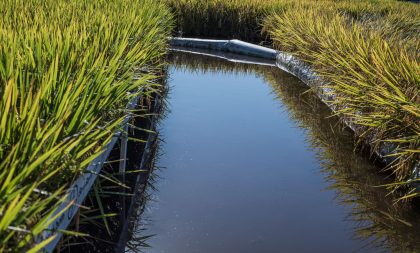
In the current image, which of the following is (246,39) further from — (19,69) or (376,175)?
(19,69)

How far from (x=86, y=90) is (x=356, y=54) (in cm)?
337

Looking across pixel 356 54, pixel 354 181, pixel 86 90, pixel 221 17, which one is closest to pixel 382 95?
pixel 354 181

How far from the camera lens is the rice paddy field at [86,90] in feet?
7.01

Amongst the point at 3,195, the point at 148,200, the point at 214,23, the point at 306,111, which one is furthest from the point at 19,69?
the point at 214,23

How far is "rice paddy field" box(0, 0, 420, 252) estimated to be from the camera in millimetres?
2137

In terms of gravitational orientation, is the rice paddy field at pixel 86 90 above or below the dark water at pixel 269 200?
above

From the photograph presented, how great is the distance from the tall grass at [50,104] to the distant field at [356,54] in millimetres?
1799

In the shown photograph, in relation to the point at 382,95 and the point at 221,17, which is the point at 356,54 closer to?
the point at 382,95

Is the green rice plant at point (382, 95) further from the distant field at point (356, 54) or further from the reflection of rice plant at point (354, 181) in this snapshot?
the reflection of rice plant at point (354, 181)

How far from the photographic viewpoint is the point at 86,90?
2898mm

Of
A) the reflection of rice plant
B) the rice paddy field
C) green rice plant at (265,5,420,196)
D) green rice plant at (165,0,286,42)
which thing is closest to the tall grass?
the rice paddy field

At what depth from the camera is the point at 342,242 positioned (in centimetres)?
351

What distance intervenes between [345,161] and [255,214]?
1.44m

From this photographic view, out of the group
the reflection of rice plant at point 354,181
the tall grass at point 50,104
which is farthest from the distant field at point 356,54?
the tall grass at point 50,104
